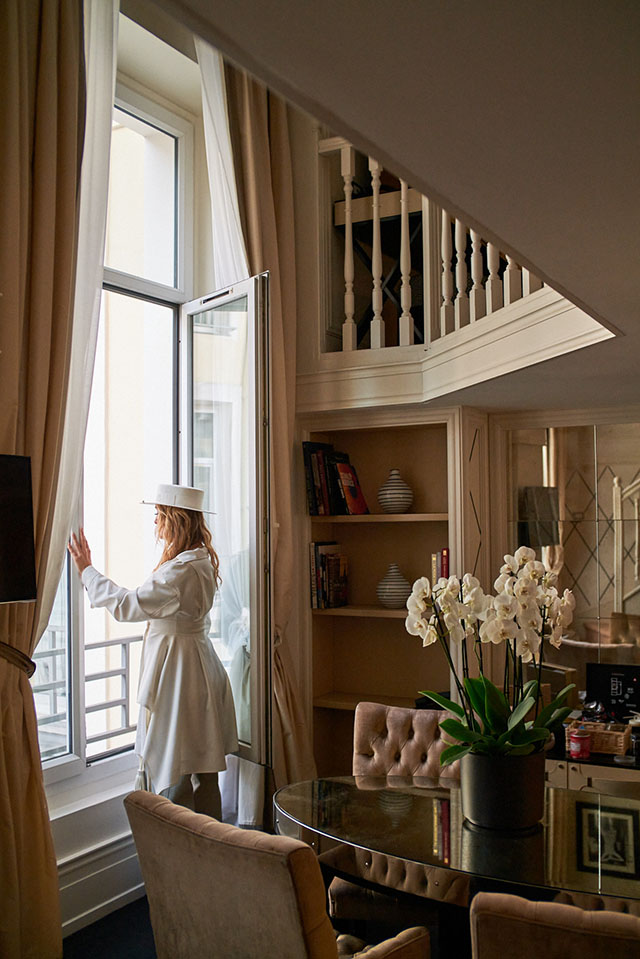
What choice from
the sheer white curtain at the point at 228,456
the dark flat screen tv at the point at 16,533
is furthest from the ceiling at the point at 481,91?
the sheer white curtain at the point at 228,456

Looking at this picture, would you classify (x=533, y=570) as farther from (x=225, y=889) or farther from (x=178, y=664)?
(x=178, y=664)

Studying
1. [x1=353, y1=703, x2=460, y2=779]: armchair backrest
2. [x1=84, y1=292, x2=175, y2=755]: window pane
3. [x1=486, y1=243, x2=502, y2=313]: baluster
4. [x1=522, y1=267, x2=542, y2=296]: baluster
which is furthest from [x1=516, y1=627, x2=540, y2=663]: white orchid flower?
[x1=84, y1=292, x2=175, y2=755]: window pane

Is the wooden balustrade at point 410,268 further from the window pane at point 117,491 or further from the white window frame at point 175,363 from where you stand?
the window pane at point 117,491

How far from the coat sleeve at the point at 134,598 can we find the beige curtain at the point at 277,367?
68 cm

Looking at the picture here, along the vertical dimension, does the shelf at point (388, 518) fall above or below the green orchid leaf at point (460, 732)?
above

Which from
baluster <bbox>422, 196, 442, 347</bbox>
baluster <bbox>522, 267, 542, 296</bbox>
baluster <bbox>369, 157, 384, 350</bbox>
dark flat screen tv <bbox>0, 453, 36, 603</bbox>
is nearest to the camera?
dark flat screen tv <bbox>0, 453, 36, 603</bbox>

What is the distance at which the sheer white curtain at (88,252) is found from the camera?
124 inches

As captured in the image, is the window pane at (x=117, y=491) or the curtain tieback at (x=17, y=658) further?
the window pane at (x=117, y=491)

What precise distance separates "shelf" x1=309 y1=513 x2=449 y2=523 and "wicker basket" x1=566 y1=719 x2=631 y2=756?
1.15 m

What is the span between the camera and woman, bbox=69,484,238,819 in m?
3.38

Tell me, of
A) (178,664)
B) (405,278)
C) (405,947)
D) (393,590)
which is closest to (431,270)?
(405,278)

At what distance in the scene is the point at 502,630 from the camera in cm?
222

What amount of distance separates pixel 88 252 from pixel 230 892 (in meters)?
2.42

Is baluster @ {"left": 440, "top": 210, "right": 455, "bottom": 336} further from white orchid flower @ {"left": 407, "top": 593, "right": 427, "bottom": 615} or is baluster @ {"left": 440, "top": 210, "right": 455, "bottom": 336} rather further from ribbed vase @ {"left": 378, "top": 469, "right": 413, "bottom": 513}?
white orchid flower @ {"left": 407, "top": 593, "right": 427, "bottom": 615}
